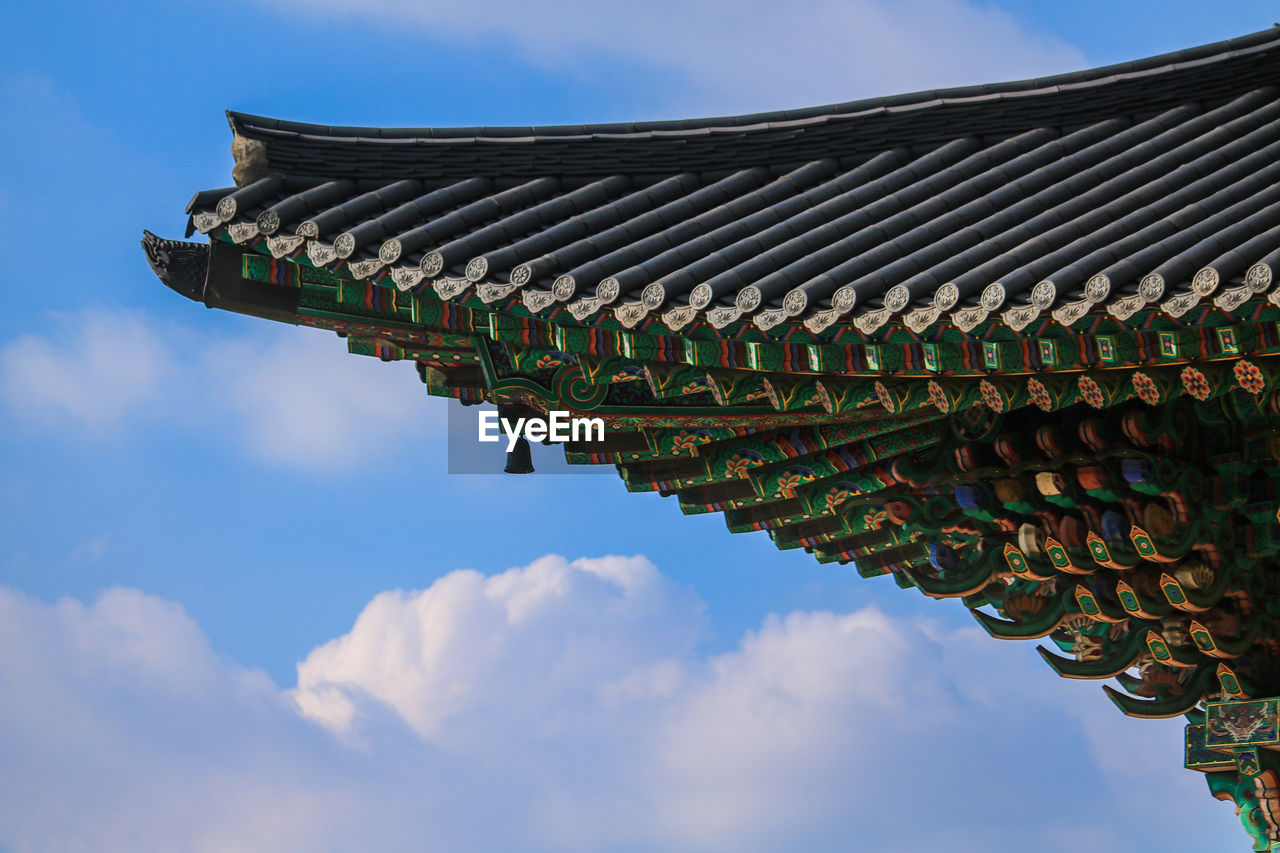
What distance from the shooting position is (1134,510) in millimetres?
7148

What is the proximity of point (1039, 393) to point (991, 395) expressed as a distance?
193 millimetres

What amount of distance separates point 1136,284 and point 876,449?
82.6 inches

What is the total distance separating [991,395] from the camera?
6.43 meters

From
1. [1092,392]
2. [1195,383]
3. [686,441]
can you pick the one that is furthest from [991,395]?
[686,441]

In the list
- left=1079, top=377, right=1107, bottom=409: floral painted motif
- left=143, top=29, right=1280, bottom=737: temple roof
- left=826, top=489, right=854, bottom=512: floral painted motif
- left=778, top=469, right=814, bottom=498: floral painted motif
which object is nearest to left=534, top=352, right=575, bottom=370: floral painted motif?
left=143, top=29, right=1280, bottom=737: temple roof

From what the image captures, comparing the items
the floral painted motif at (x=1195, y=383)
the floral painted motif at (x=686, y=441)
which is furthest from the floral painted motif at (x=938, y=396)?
the floral painted motif at (x=686, y=441)

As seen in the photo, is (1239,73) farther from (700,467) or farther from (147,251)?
(147,251)

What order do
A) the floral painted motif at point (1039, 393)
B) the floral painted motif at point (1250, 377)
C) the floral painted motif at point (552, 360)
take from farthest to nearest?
the floral painted motif at point (552, 360) → the floral painted motif at point (1039, 393) → the floral painted motif at point (1250, 377)

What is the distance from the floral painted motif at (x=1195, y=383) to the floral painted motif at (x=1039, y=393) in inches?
21.2

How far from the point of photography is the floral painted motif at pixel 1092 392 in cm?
624

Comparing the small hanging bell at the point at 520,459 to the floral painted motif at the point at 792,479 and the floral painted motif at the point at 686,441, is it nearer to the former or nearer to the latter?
the floral painted motif at the point at 686,441

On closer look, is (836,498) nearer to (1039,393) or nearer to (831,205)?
(831,205)

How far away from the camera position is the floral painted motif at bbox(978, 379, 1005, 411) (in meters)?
6.40

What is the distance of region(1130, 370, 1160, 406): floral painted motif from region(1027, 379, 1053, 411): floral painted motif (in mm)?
344
